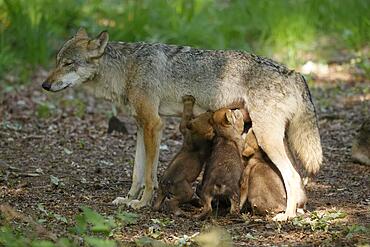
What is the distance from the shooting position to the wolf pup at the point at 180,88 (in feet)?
23.1

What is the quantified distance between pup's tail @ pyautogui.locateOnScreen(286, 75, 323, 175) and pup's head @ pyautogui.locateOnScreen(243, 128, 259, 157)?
1.27ft

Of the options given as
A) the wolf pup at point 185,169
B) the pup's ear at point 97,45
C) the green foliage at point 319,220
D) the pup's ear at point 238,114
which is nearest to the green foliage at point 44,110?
the pup's ear at point 97,45

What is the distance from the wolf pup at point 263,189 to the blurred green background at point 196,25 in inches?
233

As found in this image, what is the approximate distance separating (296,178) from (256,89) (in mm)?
872

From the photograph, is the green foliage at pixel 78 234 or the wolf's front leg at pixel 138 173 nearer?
the green foliage at pixel 78 234

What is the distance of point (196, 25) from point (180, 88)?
19.1 ft

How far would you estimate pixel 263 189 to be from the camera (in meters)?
6.76

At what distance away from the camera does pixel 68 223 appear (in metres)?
6.28

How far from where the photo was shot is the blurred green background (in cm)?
1252

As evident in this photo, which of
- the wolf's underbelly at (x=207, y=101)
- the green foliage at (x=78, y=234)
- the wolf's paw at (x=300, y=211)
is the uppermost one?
the wolf's underbelly at (x=207, y=101)

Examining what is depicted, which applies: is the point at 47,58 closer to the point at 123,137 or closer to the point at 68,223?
the point at 123,137

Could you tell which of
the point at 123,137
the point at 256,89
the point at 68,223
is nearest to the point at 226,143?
the point at 256,89

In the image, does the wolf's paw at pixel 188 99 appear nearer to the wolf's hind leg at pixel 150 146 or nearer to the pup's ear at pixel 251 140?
the wolf's hind leg at pixel 150 146

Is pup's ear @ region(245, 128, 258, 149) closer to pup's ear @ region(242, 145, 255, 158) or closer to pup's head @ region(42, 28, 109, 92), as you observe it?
pup's ear @ region(242, 145, 255, 158)
